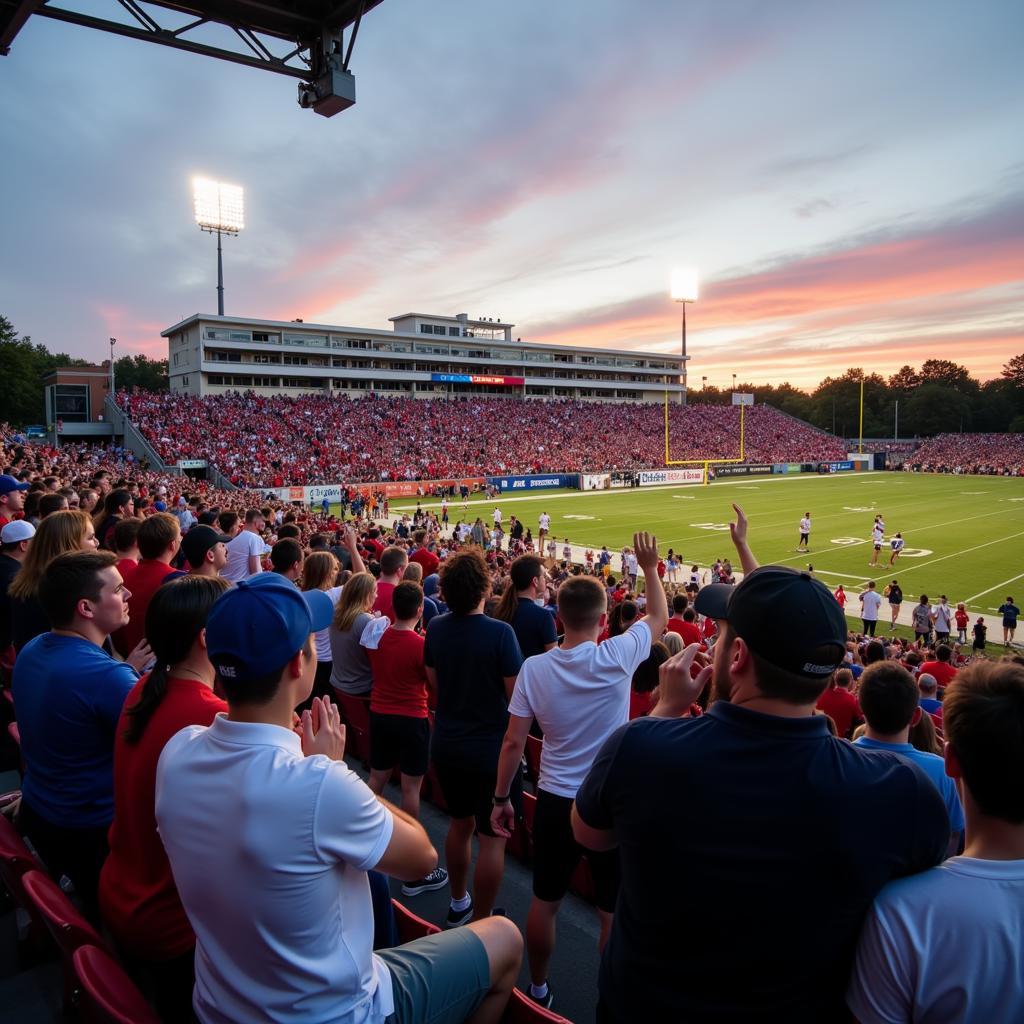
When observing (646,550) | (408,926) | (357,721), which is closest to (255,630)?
(408,926)

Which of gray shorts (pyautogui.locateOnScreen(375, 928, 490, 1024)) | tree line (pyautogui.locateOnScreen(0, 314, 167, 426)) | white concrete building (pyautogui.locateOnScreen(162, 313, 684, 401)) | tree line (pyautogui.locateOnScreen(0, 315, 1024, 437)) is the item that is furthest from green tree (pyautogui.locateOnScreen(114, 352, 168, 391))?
gray shorts (pyautogui.locateOnScreen(375, 928, 490, 1024))

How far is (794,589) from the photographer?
5.54 ft

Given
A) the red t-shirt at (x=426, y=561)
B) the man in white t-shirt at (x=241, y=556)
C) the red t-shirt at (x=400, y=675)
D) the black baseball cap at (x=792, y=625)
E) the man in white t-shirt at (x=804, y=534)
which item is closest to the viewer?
the black baseball cap at (x=792, y=625)

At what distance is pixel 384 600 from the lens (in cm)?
569

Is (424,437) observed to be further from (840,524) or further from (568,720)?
(568,720)

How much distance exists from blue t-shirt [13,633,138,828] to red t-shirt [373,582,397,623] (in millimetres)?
2644

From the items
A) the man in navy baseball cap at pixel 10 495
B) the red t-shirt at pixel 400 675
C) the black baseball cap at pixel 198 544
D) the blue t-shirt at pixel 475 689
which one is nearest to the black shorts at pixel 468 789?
the blue t-shirt at pixel 475 689

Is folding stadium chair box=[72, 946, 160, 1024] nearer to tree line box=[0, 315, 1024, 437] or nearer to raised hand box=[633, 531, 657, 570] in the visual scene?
raised hand box=[633, 531, 657, 570]

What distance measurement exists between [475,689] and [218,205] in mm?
62468

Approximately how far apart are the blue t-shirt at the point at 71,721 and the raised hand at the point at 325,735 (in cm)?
121

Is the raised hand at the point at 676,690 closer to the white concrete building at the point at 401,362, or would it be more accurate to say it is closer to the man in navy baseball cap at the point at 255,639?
the man in navy baseball cap at the point at 255,639

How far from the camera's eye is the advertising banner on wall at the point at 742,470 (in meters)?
63.1

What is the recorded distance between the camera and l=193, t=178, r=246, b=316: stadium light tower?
54.9 m

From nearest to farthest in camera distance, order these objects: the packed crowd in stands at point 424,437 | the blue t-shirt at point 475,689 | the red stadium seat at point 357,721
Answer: the blue t-shirt at point 475,689
the red stadium seat at point 357,721
the packed crowd in stands at point 424,437
